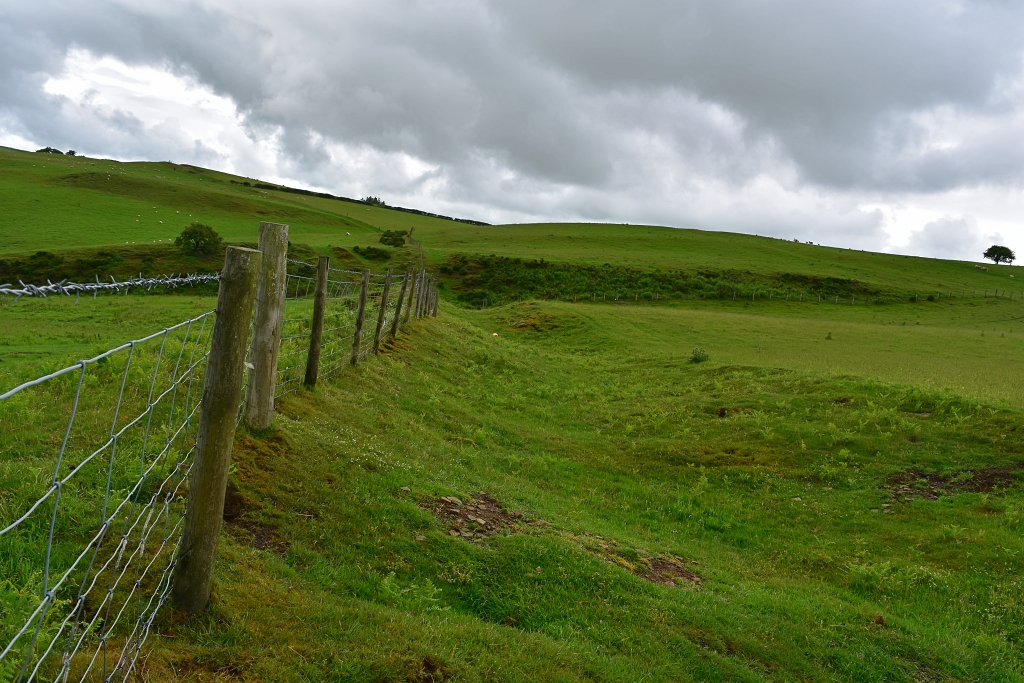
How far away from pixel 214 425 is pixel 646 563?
6.13 meters

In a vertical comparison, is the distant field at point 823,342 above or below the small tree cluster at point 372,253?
below

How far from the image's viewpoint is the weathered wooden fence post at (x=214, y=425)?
14.8 feet

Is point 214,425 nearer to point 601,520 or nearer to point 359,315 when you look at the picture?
point 601,520

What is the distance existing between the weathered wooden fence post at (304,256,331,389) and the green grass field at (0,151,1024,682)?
0.35m

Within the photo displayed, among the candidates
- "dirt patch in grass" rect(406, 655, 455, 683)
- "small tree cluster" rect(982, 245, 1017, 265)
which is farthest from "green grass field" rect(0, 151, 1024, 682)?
"small tree cluster" rect(982, 245, 1017, 265)

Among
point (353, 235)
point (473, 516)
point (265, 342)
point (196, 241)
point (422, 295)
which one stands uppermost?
point (353, 235)

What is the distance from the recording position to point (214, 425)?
4.59 metres

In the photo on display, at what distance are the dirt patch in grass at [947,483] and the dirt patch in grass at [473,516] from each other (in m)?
8.15

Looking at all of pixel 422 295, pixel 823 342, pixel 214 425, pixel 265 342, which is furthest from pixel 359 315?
pixel 823 342

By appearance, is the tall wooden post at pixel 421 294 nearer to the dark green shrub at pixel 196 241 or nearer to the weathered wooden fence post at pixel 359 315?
the weathered wooden fence post at pixel 359 315

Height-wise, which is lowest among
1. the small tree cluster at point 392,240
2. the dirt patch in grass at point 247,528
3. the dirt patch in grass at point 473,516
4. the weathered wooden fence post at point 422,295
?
the dirt patch in grass at point 473,516

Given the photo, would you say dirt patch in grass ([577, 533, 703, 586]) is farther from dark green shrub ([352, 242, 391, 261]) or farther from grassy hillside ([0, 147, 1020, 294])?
grassy hillside ([0, 147, 1020, 294])

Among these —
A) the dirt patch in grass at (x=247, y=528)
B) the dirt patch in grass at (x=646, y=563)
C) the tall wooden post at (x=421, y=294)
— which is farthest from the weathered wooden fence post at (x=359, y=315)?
the tall wooden post at (x=421, y=294)

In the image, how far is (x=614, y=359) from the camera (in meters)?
29.2
